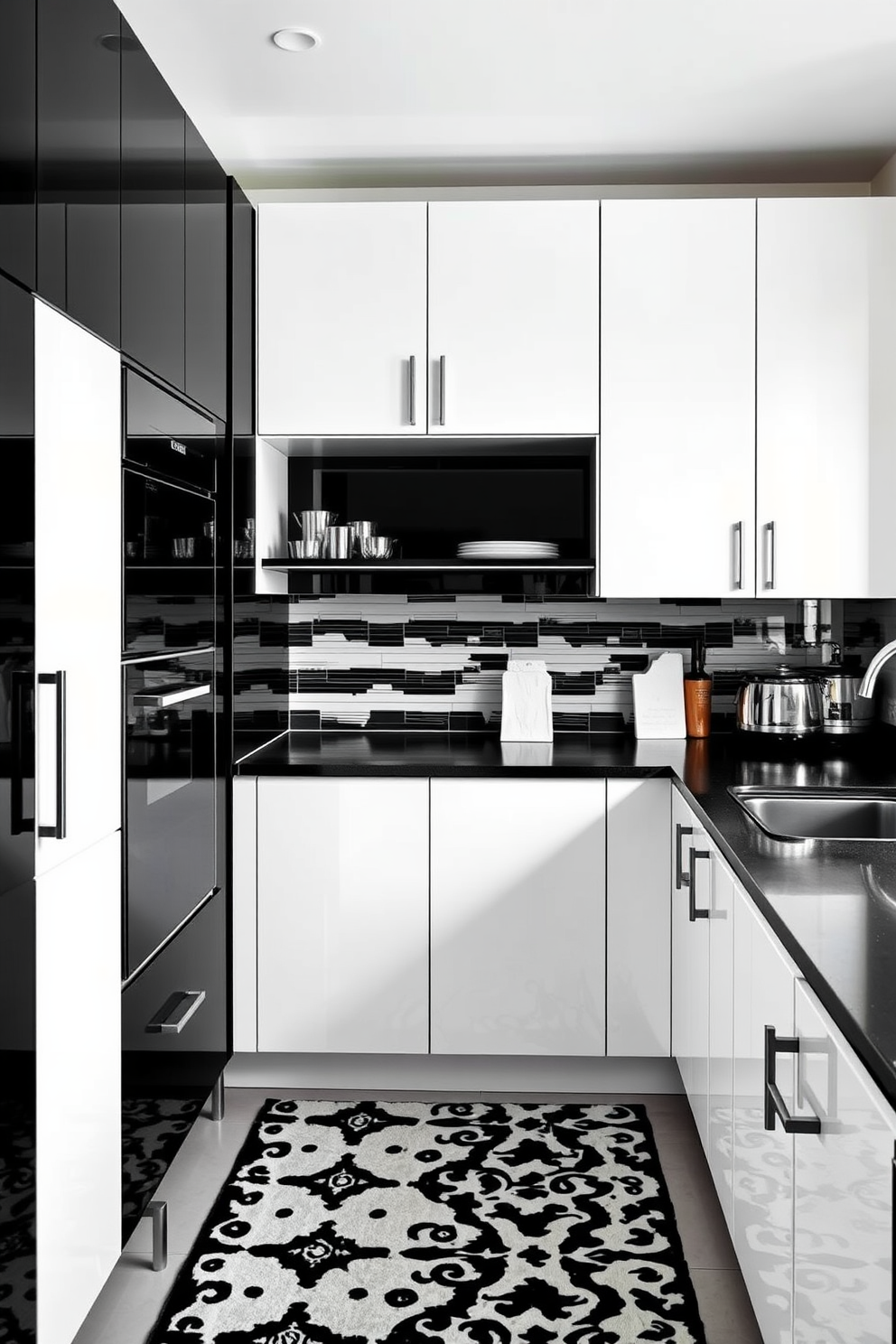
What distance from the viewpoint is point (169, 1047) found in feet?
7.40

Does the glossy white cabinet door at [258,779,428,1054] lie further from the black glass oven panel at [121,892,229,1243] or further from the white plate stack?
the white plate stack

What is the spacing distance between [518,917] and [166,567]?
1292 mm

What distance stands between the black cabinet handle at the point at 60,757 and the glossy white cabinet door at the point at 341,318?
1.56 metres

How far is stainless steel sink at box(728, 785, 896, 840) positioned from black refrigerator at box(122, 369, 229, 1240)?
1.23 m

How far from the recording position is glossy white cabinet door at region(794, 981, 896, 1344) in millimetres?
1053

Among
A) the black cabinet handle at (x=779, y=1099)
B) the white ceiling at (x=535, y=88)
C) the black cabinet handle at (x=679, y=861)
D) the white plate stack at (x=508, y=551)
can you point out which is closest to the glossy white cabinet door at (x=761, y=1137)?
the black cabinet handle at (x=779, y=1099)

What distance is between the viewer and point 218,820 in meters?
2.71

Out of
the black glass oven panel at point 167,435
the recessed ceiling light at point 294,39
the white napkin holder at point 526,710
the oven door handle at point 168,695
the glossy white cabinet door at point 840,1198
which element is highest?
the recessed ceiling light at point 294,39

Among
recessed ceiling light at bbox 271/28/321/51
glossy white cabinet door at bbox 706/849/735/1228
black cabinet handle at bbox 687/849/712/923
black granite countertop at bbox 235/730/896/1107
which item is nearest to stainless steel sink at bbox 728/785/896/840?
black granite countertop at bbox 235/730/896/1107

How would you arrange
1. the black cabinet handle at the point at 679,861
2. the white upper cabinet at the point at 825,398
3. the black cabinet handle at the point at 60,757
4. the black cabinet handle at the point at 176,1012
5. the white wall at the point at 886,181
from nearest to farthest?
the black cabinet handle at the point at 60,757 → the black cabinet handle at the point at 176,1012 → the black cabinet handle at the point at 679,861 → the white upper cabinet at the point at 825,398 → the white wall at the point at 886,181

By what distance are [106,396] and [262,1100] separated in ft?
6.26

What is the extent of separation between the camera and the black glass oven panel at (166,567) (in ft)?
6.59

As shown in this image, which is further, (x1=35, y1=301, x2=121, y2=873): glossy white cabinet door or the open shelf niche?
the open shelf niche

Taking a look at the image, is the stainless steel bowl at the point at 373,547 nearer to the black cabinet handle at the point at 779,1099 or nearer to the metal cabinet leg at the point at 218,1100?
the metal cabinet leg at the point at 218,1100
